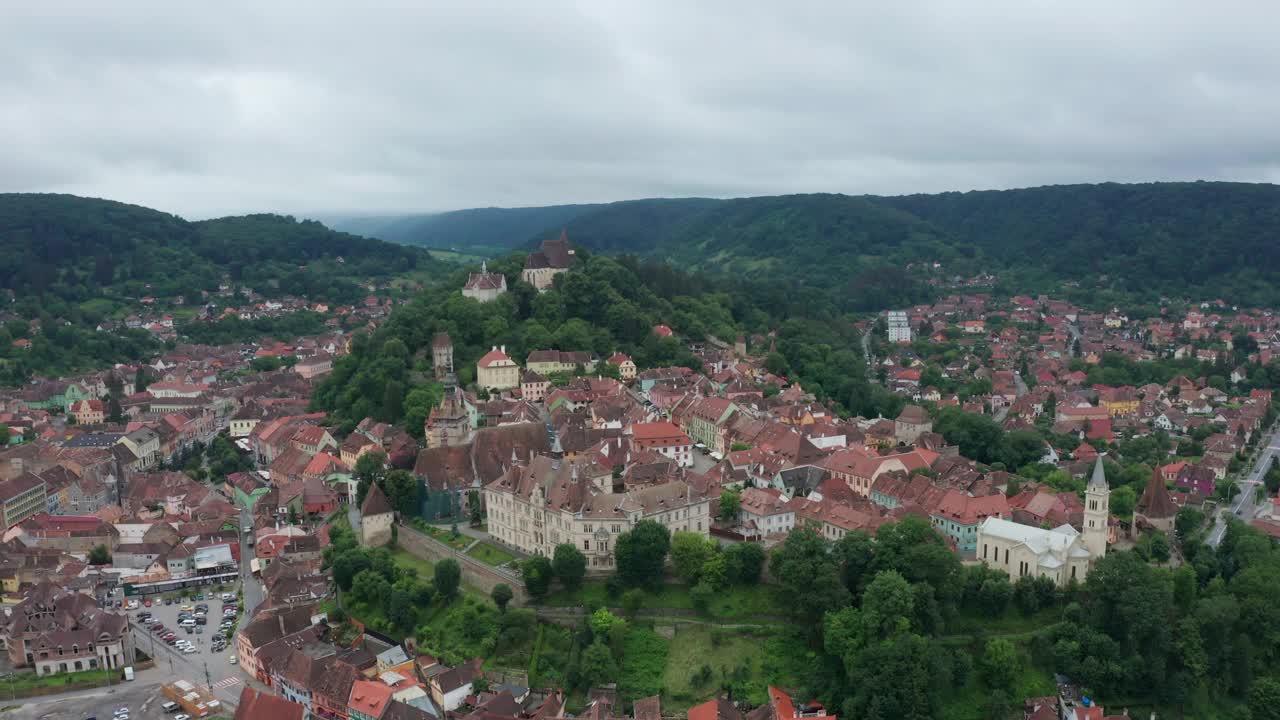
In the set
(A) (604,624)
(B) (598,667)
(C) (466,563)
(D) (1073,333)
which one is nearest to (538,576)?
(A) (604,624)

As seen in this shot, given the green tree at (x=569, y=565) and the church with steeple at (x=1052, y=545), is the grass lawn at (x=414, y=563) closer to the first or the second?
the green tree at (x=569, y=565)

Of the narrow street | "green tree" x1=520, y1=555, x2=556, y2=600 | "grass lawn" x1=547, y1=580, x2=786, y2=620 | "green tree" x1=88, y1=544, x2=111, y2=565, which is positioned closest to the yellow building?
the narrow street

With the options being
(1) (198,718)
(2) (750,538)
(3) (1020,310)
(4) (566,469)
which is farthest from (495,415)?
(3) (1020,310)

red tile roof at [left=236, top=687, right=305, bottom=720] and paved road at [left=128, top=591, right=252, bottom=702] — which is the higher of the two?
red tile roof at [left=236, top=687, right=305, bottom=720]

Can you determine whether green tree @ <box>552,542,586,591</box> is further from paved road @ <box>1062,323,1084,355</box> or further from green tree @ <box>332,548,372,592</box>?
paved road @ <box>1062,323,1084,355</box>

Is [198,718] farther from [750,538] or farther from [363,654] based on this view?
[750,538]
